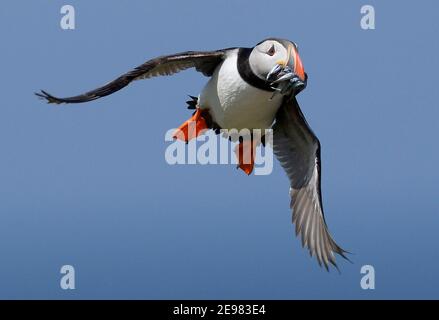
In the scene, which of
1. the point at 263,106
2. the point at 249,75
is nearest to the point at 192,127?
the point at 263,106

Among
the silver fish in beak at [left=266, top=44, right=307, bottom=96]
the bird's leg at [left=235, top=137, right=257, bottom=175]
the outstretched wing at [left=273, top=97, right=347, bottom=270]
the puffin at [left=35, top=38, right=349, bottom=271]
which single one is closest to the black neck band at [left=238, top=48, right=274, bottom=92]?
the puffin at [left=35, top=38, right=349, bottom=271]

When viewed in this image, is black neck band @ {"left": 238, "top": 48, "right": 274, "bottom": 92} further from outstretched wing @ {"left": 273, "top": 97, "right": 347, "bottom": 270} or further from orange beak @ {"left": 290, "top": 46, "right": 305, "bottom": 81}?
outstretched wing @ {"left": 273, "top": 97, "right": 347, "bottom": 270}

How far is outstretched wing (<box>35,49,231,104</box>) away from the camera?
8.91 metres

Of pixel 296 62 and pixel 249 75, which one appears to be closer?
pixel 296 62

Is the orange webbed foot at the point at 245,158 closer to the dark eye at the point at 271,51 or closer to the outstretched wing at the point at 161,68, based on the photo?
the outstretched wing at the point at 161,68

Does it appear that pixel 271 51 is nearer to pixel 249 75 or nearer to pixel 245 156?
pixel 249 75

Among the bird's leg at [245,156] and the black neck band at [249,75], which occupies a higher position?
the black neck band at [249,75]

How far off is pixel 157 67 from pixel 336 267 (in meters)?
2.82

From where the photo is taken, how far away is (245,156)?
10.5 metres

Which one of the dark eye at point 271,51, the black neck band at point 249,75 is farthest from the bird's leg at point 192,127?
the dark eye at point 271,51

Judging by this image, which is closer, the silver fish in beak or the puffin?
the silver fish in beak

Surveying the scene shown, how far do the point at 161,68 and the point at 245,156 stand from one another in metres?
1.56

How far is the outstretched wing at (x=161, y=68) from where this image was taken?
891 cm

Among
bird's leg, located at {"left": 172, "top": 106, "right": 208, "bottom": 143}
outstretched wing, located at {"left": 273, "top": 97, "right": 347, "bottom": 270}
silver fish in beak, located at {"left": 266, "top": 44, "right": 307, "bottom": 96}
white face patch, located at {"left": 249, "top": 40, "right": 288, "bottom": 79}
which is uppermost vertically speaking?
white face patch, located at {"left": 249, "top": 40, "right": 288, "bottom": 79}
